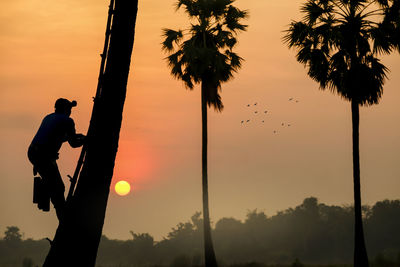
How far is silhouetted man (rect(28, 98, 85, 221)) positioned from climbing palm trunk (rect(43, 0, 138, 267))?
27 centimetres

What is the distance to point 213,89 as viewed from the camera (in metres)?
34.4

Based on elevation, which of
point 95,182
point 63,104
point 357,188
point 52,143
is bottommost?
point 95,182

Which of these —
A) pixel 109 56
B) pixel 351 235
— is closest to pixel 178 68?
pixel 109 56

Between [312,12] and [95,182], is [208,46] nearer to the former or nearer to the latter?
[312,12]

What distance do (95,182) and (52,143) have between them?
74cm

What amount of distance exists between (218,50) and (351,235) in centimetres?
4448

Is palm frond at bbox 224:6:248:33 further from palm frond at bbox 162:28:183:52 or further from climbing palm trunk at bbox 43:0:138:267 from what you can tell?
climbing palm trunk at bbox 43:0:138:267

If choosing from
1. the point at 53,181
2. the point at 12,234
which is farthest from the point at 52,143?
the point at 12,234

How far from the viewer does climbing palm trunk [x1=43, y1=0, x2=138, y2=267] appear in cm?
841

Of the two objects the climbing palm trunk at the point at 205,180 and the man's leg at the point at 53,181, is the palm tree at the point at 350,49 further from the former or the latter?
the man's leg at the point at 53,181

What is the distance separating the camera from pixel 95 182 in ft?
27.8

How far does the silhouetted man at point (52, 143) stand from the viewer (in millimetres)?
8547

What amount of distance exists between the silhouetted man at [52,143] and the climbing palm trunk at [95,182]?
0.88ft

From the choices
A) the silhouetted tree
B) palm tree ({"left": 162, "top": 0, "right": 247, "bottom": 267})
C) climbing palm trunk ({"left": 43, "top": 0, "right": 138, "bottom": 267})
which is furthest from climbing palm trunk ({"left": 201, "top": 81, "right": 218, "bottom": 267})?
the silhouetted tree
